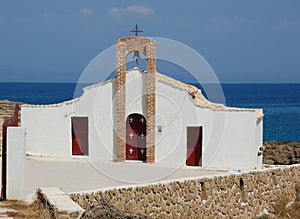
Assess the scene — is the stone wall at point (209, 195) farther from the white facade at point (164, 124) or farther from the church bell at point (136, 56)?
the church bell at point (136, 56)

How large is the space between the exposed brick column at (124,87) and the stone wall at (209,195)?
5.72m

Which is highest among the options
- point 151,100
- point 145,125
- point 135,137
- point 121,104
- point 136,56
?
point 136,56

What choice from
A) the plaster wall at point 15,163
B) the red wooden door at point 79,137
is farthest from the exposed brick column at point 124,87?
the plaster wall at point 15,163

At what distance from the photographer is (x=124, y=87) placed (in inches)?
896

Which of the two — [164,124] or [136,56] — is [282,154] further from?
[136,56]

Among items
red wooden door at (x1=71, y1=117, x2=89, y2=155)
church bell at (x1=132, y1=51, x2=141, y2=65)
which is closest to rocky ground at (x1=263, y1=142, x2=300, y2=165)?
church bell at (x1=132, y1=51, x2=141, y2=65)

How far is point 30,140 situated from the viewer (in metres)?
24.0

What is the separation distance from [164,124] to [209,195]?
6.87 metres

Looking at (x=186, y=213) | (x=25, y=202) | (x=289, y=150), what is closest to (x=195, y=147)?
(x=186, y=213)

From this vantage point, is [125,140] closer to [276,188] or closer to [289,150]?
[276,188]

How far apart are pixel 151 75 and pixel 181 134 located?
2.63 meters

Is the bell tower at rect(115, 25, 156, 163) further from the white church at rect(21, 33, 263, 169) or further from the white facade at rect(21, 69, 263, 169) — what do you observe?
the white facade at rect(21, 69, 263, 169)

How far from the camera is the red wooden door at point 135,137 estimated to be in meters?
23.0

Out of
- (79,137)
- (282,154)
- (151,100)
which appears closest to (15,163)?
(151,100)
